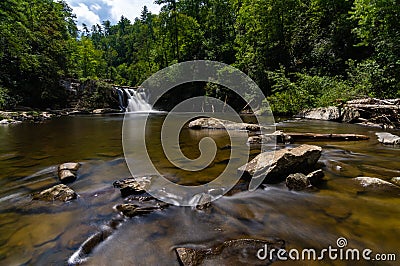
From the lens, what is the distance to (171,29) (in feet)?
102

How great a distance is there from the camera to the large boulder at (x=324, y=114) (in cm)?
1267

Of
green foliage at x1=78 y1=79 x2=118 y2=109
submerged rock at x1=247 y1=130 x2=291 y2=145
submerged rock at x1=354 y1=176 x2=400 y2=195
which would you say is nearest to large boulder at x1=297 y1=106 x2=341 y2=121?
submerged rock at x1=247 y1=130 x2=291 y2=145

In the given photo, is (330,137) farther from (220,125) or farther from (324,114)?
(324,114)

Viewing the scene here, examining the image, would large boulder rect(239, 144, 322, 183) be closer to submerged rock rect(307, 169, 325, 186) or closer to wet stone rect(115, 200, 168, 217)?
submerged rock rect(307, 169, 325, 186)

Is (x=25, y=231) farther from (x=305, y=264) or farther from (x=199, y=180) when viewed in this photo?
(x=305, y=264)

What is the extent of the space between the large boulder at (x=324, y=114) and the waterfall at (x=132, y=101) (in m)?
19.8

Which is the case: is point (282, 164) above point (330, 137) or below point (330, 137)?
below

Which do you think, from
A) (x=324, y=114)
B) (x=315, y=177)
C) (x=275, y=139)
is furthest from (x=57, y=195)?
(x=324, y=114)

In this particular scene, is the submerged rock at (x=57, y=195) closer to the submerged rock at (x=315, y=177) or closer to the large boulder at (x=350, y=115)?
the submerged rock at (x=315, y=177)

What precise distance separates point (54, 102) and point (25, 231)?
27122 millimetres

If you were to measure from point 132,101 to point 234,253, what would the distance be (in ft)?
92.7

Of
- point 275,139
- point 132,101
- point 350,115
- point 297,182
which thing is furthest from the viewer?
point 132,101

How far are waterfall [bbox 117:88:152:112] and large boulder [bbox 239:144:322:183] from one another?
2581 cm

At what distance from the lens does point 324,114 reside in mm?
13297
